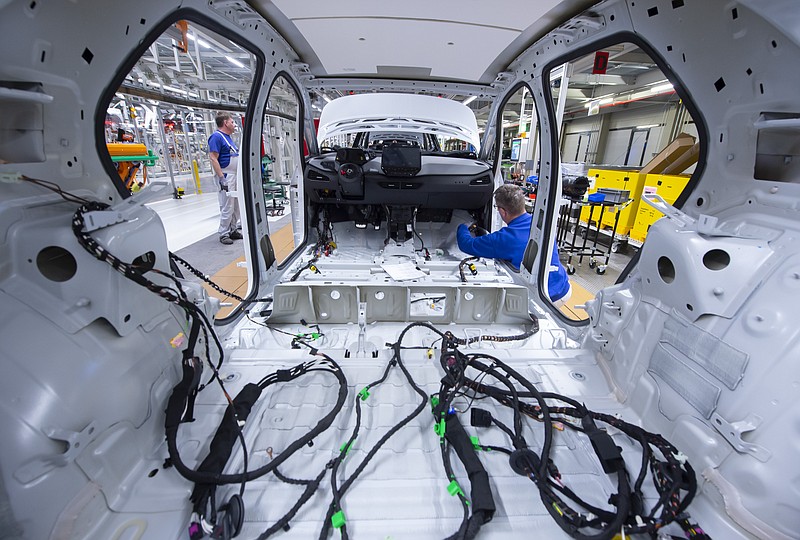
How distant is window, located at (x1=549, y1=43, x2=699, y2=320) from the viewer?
5.18 meters

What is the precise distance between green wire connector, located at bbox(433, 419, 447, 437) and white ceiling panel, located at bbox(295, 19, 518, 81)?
88.8 inches

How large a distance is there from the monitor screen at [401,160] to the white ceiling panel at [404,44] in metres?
0.76

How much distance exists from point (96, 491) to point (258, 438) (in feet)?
1.70

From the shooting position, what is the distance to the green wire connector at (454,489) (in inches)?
45.8

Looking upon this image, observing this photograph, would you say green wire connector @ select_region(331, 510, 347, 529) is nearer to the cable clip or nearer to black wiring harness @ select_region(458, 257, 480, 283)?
the cable clip

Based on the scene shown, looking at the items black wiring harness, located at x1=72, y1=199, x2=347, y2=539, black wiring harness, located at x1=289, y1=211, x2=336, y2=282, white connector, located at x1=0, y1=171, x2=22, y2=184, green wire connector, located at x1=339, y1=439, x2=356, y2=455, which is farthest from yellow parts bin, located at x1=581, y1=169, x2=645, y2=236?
white connector, located at x1=0, y1=171, x2=22, y2=184

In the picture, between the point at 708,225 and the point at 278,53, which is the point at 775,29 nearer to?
the point at 708,225

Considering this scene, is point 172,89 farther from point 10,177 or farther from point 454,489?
point 454,489

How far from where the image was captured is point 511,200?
305cm

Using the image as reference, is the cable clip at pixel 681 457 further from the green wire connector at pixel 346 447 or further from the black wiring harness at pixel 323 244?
the black wiring harness at pixel 323 244

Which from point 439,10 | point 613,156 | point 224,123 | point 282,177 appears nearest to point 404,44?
point 439,10

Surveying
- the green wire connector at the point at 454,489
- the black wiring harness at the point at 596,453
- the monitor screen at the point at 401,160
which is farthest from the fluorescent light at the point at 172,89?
the green wire connector at the point at 454,489

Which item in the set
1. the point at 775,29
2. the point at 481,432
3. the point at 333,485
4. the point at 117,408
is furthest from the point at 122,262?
the point at 775,29

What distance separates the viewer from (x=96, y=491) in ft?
3.38
